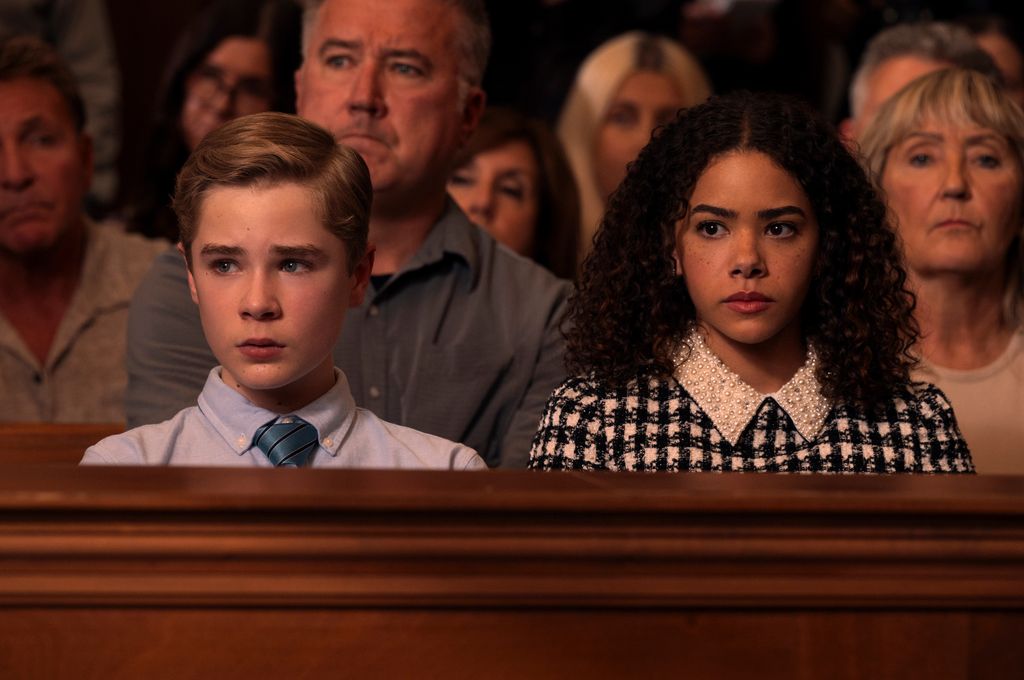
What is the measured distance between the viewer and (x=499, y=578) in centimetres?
138

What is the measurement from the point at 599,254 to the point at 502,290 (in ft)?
1.29

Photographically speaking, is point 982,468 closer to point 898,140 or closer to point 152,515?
point 898,140

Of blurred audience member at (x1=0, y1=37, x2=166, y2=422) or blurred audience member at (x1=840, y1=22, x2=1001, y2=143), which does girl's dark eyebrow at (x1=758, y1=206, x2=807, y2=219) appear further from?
blurred audience member at (x1=0, y1=37, x2=166, y2=422)

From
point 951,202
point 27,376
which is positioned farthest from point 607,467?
point 27,376

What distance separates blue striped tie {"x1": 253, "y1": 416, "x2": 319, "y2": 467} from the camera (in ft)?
6.17

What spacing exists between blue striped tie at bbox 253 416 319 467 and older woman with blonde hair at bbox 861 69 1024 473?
51.6 inches

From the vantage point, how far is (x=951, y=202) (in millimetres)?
2781

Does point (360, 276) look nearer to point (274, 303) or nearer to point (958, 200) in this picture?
point (274, 303)

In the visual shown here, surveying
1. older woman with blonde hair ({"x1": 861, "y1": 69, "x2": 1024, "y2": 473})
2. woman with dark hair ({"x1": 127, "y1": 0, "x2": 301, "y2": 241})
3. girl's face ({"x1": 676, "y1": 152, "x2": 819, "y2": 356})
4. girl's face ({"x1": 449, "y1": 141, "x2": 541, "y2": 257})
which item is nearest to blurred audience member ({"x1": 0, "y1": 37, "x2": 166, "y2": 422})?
woman with dark hair ({"x1": 127, "y1": 0, "x2": 301, "y2": 241})

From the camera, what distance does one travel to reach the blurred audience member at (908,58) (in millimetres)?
3631

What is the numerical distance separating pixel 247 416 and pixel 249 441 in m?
0.03

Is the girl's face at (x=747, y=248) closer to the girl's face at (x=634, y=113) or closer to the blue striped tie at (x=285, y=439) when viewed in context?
the blue striped tie at (x=285, y=439)

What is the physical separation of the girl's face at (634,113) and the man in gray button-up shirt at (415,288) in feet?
4.46

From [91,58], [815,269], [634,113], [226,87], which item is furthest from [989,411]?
[91,58]
